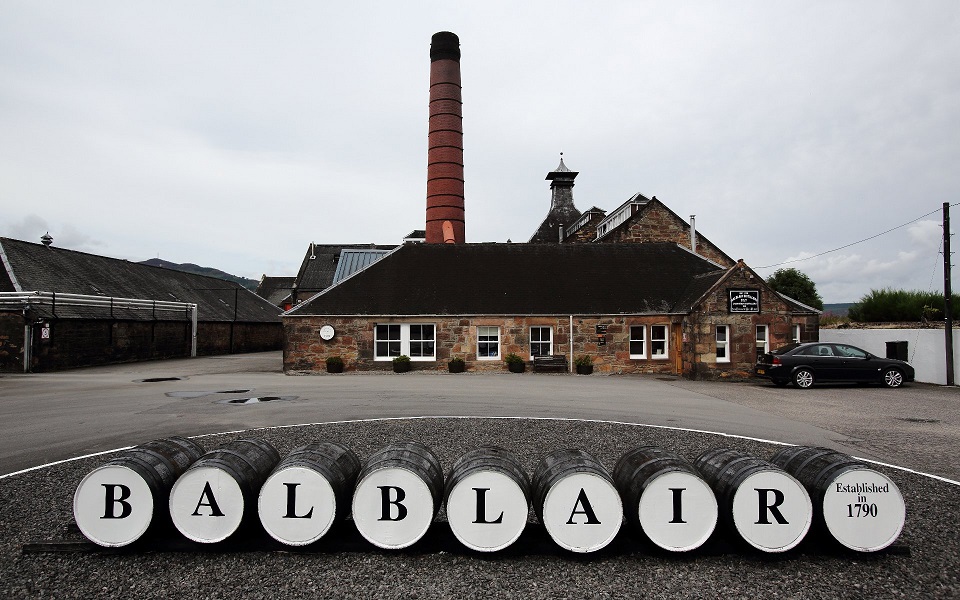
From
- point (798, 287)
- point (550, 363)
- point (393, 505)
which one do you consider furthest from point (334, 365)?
point (798, 287)

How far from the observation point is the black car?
1709 centimetres

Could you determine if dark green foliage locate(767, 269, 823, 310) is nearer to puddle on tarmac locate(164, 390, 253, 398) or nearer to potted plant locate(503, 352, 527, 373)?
potted plant locate(503, 352, 527, 373)

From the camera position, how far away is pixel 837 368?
674 inches

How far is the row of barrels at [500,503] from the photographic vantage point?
477cm

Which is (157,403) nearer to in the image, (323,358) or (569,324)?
(323,358)

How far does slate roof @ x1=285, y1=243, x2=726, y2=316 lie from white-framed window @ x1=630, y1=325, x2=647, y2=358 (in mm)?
704

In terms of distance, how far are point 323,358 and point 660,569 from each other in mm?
18492

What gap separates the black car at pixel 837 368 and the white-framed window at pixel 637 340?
206 inches

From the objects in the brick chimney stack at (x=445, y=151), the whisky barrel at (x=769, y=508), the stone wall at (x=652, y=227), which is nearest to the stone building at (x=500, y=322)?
the brick chimney stack at (x=445, y=151)

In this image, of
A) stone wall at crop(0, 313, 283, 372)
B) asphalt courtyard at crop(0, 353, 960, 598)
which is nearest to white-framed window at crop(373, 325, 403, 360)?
asphalt courtyard at crop(0, 353, 960, 598)

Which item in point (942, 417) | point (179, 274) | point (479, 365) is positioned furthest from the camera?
point (179, 274)

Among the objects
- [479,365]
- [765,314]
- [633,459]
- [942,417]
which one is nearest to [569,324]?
[479,365]

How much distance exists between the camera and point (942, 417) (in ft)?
38.3

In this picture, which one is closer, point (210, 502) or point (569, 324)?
point (210, 502)
